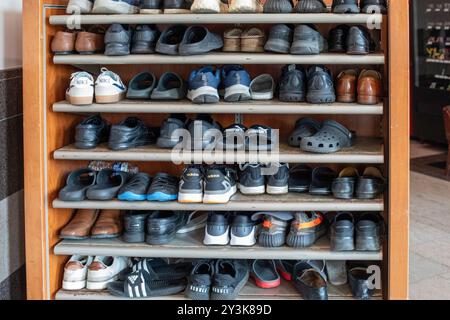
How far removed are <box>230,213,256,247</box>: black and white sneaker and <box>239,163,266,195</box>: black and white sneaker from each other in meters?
0.13

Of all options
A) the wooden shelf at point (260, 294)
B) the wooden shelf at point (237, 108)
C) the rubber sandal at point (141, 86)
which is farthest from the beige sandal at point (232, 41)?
the wooden shelf at point (260, 294)

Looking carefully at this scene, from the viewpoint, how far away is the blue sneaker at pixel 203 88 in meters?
2.23

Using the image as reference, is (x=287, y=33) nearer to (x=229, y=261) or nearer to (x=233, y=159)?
(x=233, y=159)

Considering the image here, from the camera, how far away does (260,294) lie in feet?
7.73

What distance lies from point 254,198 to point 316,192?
0.29 metres

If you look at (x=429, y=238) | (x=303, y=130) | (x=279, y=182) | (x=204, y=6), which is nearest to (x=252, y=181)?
(x=279, y=182)

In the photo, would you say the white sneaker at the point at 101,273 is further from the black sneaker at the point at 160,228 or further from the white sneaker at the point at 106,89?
the white sneaker at the point at 106,89

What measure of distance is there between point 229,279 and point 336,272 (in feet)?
1.79

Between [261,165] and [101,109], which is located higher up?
[101,109]

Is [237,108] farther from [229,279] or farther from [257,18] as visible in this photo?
[229,279]

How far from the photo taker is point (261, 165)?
2.37 metres

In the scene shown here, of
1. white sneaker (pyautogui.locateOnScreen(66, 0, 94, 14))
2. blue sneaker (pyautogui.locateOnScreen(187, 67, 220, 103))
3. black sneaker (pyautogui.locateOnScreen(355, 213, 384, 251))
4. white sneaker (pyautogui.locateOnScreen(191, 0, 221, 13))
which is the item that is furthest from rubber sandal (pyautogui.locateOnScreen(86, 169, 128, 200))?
black sneaker (pyautogui.locateOnScreen(355, 213, 384, 251))

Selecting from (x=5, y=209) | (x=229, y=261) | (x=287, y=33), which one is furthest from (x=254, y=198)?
(x=5, y=209)

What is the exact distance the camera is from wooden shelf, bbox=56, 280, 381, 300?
233 centimetres
